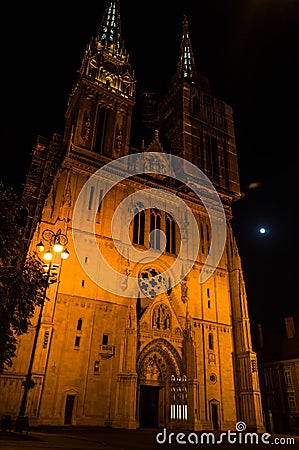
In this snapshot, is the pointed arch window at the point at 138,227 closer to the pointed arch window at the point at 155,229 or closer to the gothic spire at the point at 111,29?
the pointed arch window at the point at 155,229

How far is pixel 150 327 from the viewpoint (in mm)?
29281

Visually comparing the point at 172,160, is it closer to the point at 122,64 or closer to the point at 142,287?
the point at 122,64

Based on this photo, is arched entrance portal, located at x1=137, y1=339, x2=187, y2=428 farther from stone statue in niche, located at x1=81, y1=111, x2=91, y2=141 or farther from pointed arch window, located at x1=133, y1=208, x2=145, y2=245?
stone statue in niche, located at x1=81, y1=111, x2=91, y2=141

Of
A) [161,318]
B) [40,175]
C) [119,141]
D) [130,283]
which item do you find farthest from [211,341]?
[40,175]

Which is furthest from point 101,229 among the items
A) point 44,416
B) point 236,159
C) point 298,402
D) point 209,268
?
point 298,402

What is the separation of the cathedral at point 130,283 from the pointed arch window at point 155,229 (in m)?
0.12

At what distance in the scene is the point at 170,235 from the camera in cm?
3588

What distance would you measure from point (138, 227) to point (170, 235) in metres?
3.76

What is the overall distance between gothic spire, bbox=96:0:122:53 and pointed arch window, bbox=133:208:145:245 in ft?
84.1

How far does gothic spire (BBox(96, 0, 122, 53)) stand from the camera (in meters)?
48.6

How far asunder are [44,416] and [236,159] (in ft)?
120

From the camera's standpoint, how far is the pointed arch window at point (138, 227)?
110 ft

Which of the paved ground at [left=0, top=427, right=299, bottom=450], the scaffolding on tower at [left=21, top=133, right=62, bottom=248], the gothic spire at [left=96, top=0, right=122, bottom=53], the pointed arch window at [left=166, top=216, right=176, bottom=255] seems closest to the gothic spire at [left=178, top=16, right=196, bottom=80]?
the gothic spire at [left=96, top=0, right=122, bottom=53]

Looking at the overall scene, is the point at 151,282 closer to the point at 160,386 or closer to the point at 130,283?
the point at 130,283
